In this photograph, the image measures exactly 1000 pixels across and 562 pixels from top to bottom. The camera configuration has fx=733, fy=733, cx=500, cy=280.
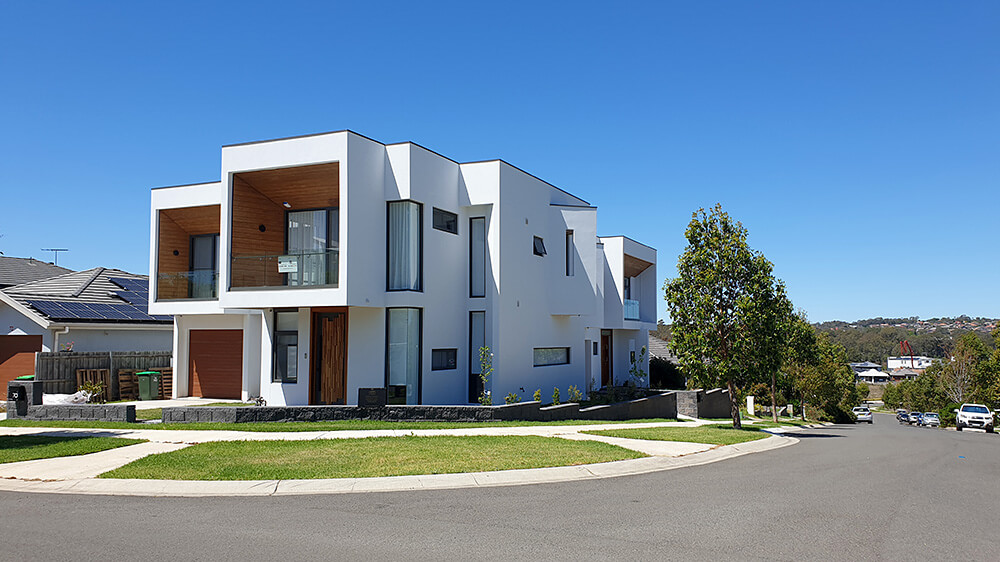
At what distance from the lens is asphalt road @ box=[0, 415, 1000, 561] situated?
7207mm

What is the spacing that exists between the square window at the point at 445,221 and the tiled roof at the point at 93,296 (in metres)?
12.7

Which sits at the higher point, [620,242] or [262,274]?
[620,242]

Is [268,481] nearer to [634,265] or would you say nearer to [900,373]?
[634,265]

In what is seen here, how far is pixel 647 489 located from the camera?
10.6 meters

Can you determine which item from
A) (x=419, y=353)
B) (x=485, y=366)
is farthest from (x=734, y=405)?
(x=419, y=353)

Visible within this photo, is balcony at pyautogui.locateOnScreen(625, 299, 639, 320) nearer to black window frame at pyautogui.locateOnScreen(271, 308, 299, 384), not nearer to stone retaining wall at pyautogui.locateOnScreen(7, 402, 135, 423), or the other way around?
black window frame at pyautogui.locateOnScreen(271, 308, 299, 384)

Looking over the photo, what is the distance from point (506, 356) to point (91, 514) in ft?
49.3

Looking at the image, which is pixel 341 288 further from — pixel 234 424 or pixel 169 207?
pixel 169 207

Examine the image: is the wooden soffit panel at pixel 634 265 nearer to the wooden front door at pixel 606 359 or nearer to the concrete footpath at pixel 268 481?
the wooden front door at pixel 606 359

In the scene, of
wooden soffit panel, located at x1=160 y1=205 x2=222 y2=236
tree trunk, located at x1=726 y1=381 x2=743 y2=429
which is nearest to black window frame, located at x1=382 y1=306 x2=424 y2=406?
wooden soffit panel, located at x1=160 y1=205 x2=222 y2=236

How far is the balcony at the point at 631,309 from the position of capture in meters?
33.7

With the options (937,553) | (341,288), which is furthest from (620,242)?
(937,553)

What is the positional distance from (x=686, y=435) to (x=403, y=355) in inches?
315

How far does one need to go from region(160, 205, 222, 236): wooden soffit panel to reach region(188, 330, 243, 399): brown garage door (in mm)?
3699
